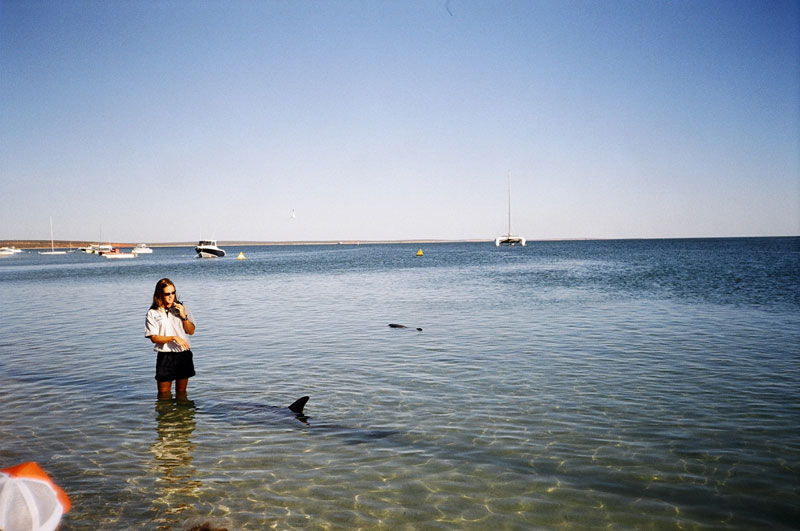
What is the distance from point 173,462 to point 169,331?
2.22m

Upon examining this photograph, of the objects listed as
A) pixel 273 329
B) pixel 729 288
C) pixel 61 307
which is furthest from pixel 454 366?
pixel 729 288

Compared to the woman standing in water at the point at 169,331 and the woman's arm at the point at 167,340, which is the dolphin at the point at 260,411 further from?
the woman's arm at the point at 167,340

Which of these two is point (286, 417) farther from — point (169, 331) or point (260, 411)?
point (169, 331)

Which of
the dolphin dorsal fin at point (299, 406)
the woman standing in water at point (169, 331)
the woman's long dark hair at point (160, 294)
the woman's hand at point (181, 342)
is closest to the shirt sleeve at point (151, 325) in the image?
the woman standing in water at point (169, 331)

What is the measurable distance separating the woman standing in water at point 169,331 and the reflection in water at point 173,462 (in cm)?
71

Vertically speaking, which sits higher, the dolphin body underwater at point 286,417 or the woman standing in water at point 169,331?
the woman standing in water at point 169,331

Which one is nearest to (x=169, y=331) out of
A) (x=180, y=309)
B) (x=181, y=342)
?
(x=181, y=342)

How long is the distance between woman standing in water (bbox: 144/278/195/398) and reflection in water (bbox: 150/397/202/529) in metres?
0.71

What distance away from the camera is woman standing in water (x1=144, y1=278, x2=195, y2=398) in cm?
850

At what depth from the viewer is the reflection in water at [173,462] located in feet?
19.6

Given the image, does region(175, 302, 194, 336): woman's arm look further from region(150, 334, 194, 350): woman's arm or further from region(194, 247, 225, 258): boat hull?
region(194, 247, 225, 258): boat hull

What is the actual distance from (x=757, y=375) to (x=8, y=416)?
15.0 metres

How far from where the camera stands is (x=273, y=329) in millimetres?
19562

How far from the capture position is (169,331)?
866cm
